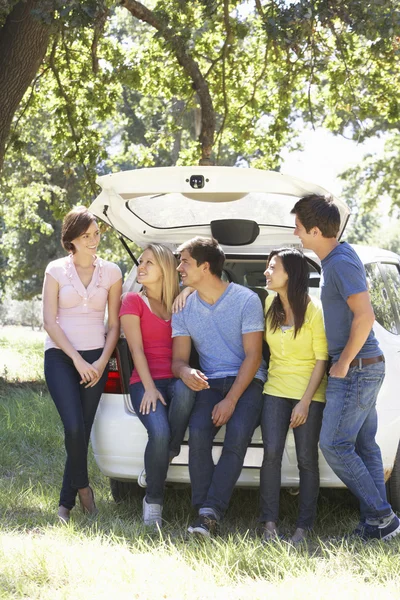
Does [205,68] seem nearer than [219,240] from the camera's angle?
No

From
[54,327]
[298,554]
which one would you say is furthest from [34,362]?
[298,554]

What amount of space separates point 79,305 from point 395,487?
6.83ft

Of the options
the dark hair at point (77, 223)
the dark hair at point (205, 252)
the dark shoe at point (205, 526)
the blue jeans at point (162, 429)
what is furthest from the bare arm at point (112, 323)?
the dark shoe at point (205, 526)

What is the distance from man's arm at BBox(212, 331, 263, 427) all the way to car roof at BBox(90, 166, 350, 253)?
32.6 inches

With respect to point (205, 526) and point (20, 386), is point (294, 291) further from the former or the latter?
point (20, 386)

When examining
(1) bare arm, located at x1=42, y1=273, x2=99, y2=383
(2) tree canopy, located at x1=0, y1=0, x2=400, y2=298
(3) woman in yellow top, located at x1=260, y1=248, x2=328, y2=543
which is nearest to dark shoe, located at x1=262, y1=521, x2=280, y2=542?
(3) woman in yellow top, located at x1=260, y1=248, x2=328, y2=543

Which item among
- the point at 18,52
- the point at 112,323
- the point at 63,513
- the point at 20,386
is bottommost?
the point at 20,386

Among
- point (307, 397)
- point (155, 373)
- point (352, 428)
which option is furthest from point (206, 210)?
point (352, 428)

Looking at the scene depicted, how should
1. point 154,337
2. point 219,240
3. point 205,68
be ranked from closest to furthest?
point 154,337, point 219,240, point 205,68

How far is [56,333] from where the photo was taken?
4652 mm

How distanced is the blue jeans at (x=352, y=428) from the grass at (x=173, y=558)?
25 cm

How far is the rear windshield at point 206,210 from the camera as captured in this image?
4.97m

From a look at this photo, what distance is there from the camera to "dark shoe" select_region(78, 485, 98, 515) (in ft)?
15.6

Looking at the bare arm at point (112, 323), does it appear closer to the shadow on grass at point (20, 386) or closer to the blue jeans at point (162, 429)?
the blue jeans at point (162, 429)
